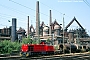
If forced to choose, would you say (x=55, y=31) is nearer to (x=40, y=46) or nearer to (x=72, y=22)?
(x=72, y=22)

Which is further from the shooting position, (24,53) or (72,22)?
(72,22)

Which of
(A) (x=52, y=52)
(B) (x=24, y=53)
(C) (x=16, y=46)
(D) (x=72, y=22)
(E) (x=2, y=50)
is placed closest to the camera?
(B) (x=24, y=53)

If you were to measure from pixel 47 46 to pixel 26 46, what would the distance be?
17.5 feet

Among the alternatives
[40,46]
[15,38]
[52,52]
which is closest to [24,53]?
[40,46]

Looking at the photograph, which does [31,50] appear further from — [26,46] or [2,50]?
[2,50]

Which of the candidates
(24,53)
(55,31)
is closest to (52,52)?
(24,53)

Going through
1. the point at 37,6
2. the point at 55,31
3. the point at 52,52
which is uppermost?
the point at 37,6

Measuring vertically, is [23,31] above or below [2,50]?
above

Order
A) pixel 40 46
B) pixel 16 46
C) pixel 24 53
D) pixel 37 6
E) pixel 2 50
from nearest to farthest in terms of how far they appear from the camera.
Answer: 1. pixel 24 53
2. pixel 40 46
3. pixel 2 50
4. pixel 16 46
5. pixel 37 6

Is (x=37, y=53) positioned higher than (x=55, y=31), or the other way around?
(x=55, y=31)

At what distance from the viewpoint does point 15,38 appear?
331 feet

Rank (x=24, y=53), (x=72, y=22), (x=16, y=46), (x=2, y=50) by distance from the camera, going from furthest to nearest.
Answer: (x=72, y=22) → (x=16, y=46) → (x=2, y=50) → (x=24, y=53)

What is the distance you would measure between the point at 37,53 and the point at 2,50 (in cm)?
2093

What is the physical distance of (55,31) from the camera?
419 ft
